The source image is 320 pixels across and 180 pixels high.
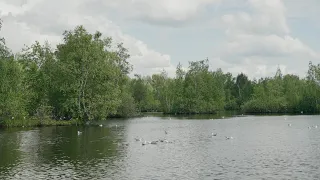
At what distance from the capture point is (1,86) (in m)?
68.4

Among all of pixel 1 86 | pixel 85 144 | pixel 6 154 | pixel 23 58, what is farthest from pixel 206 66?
pixel 6 154

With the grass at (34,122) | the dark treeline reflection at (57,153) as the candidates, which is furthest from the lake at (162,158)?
the grass at (34,122)

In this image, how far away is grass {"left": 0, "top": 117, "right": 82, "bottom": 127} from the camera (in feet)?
242

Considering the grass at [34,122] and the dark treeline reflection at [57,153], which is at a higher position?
the grass at [34,122]

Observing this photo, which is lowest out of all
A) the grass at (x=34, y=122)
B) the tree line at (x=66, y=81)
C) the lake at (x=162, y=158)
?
the lake at (x=162, y=158)

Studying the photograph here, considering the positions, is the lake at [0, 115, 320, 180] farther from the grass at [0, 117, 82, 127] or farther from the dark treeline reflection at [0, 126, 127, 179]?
the grass at [0, 117, 82, 127]

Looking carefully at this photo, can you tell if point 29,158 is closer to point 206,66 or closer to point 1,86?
point 1,86

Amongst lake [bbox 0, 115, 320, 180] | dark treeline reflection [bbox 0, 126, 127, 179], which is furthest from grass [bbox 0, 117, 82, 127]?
lake [bbox 0, 115, 320, 180]

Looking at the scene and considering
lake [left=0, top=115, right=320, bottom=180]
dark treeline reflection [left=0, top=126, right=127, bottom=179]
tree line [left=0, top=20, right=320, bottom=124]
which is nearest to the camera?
lake [left=0, top=115, right=320, bottom=180]

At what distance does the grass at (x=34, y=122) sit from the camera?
242 ft

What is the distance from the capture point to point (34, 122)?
78.7 m

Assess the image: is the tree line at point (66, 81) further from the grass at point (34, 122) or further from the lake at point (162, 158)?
the lake at point (162, 158)

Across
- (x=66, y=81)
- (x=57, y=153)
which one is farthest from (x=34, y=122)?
(x=57, y=153)

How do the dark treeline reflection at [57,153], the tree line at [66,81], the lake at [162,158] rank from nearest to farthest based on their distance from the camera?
the lake at [162,158] → the dark treeline reflection at [57,153] → the tree line at [66,81]
